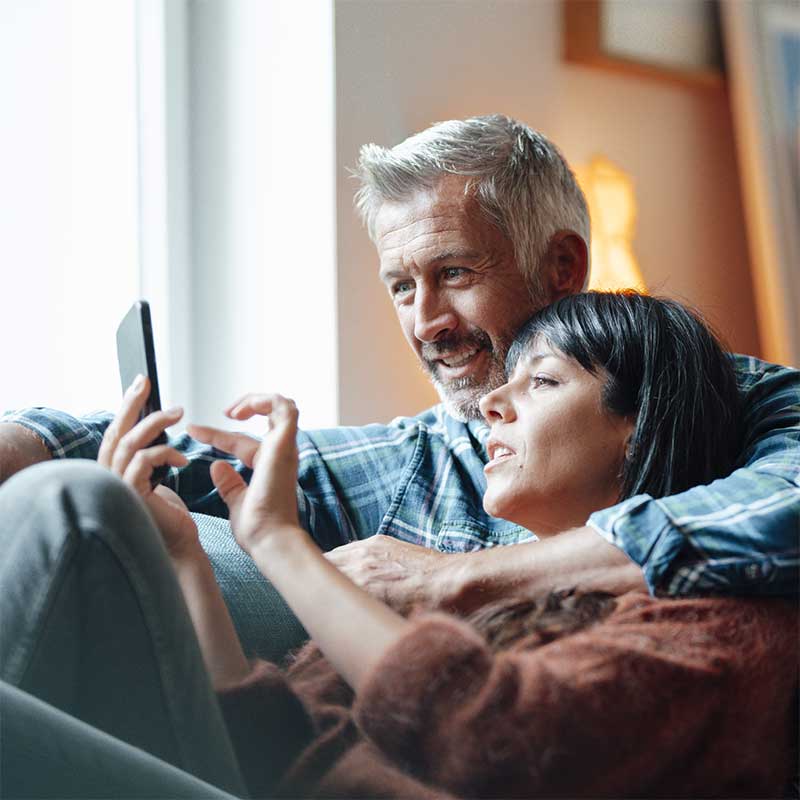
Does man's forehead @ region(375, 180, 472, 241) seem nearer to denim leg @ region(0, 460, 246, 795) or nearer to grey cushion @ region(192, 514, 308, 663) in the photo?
grey cushion @ region(192, 514, 308, 663)

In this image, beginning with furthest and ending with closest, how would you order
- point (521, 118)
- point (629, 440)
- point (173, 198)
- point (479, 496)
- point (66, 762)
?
point (521, 118), point (173, 198), point (479, 496), point (629, 440), point (66, 762)

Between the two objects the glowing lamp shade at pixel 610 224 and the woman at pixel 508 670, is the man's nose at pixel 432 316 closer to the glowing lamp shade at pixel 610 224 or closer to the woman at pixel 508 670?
the woman at pixel 508 670

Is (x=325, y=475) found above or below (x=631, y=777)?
above

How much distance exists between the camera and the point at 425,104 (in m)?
2.14

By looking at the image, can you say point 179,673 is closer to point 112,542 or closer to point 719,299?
point 112,542

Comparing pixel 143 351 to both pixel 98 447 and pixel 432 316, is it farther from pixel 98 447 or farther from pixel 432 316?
pixel 432 316

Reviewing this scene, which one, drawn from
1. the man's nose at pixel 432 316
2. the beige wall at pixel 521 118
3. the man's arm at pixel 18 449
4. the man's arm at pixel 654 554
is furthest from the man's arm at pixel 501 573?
the beige wall at pixel 521 118

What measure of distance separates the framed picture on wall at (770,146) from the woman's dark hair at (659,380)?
147 centimetres

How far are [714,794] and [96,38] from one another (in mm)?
1851

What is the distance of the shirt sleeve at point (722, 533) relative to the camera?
2.96ft

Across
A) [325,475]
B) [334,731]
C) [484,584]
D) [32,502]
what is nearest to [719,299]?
[325,475]

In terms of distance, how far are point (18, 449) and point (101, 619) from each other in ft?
1.64

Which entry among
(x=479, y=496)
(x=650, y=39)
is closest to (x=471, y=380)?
(x=479, y=496)

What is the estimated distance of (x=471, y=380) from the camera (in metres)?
1.49
